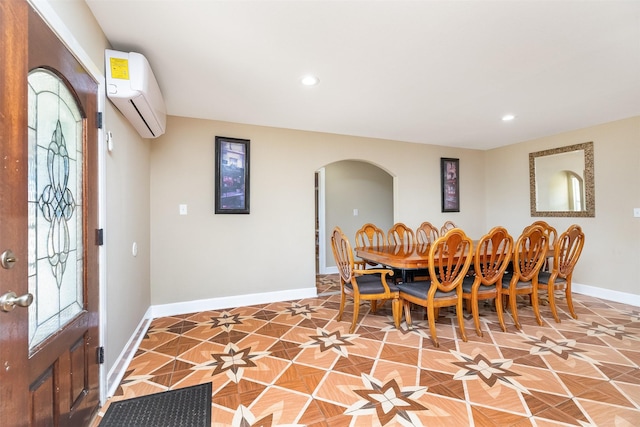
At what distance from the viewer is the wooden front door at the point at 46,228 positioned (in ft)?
2.79

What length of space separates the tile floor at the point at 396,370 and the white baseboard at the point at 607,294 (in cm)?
78

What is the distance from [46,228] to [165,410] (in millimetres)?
1177

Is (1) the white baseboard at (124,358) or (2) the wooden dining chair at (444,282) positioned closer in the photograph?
(1) the white baseboard at (124,358)

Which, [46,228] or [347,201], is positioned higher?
[347,201]

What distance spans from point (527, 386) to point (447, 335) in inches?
31.8

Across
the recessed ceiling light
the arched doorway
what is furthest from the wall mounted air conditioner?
the arched doorway

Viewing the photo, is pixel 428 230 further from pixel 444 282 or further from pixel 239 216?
pixel 239 216

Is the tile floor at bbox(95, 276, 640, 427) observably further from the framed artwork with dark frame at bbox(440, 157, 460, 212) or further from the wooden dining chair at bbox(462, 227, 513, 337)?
the framed artwork with dark frame at bbox(440, 157, 460, 212)

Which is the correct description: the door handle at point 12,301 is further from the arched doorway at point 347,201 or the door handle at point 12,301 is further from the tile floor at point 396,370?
the arched doorway at point 347,201

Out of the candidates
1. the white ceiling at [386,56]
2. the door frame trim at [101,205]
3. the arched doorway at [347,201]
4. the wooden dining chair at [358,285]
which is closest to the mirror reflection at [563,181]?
the white ceiling at [386,56]

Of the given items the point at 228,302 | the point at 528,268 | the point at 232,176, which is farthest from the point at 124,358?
the point at 528,268

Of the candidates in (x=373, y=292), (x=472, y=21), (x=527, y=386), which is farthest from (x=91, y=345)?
(x=472, y=21)

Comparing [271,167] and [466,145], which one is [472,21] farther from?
[466,145]

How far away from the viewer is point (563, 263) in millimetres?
2932
